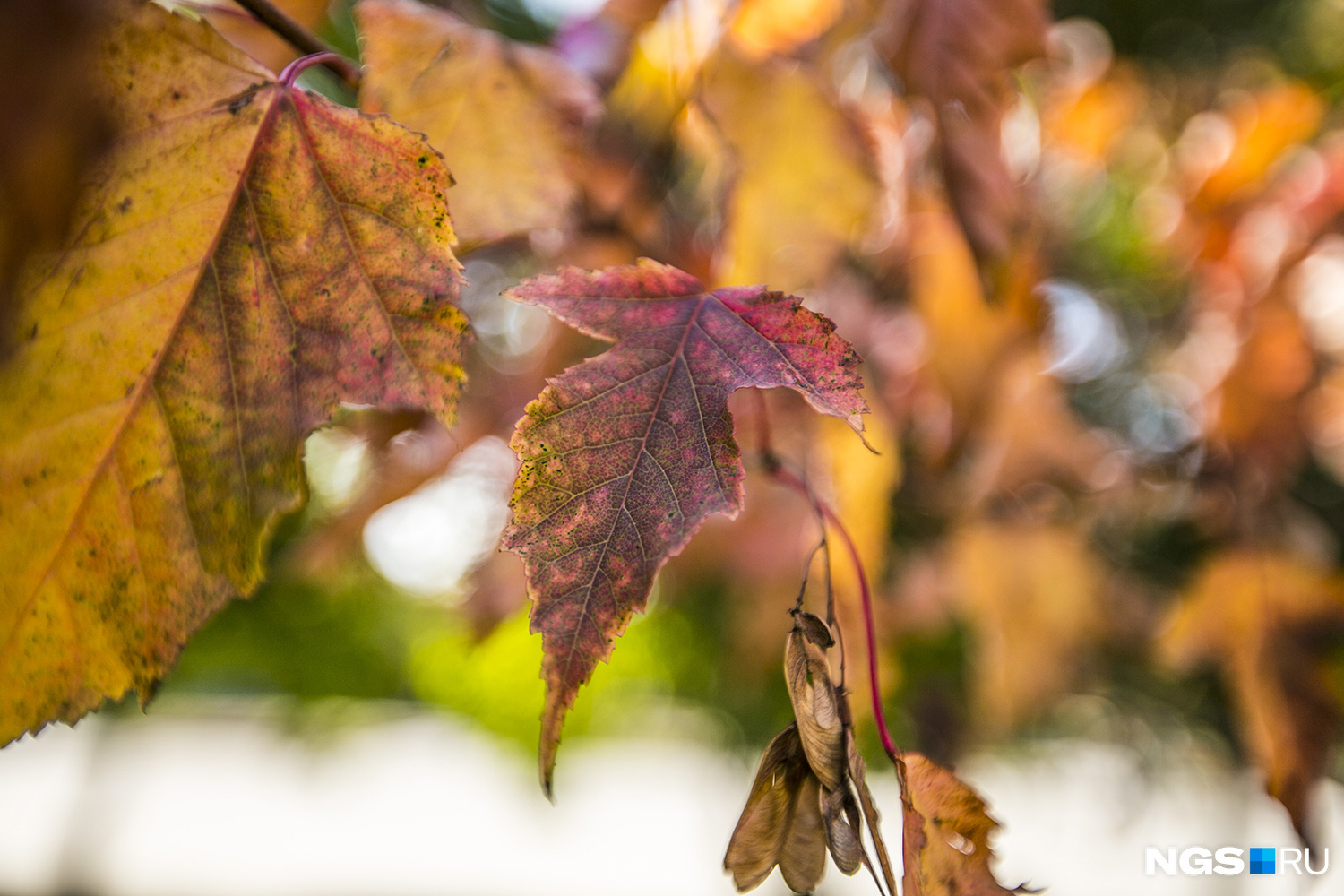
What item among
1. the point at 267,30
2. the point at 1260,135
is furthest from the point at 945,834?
the point at 1260,135

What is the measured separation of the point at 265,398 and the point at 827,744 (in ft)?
0.53

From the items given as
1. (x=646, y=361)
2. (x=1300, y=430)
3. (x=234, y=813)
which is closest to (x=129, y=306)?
(x=646, y=361)

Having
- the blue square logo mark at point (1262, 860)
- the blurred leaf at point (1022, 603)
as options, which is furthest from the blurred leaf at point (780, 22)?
the blue square logo mark at point (1262, 860)

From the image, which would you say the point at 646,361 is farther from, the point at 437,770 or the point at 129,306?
the point at 437,770

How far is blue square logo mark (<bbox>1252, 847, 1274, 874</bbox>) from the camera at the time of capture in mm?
473

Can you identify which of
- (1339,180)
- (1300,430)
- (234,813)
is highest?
(1339,180)

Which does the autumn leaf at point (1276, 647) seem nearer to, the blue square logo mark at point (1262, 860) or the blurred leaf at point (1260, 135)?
the blue square logo mark at point (1262, 860)

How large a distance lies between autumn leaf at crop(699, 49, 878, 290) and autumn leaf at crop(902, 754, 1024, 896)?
22 cm

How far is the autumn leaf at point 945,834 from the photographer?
0.16 m

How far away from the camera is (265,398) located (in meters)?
0.18

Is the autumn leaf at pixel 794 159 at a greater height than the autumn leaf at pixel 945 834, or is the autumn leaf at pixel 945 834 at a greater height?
the autumn leaf at pixel 794 159

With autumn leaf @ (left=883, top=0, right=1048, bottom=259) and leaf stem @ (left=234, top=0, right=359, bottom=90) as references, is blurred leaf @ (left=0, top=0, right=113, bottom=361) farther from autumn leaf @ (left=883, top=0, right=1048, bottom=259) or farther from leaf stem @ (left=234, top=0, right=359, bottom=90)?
autumn leaf @ (left=883, top=0, right=1048, bottom=259)

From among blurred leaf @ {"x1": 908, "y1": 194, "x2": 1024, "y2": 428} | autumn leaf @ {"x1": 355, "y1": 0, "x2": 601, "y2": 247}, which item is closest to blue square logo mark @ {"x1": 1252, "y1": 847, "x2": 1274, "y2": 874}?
blurred leaf @ {"x1": 908, "y1": 194, "x2": 1024, "y2": 428}

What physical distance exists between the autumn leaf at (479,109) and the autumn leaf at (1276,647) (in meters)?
0.45
